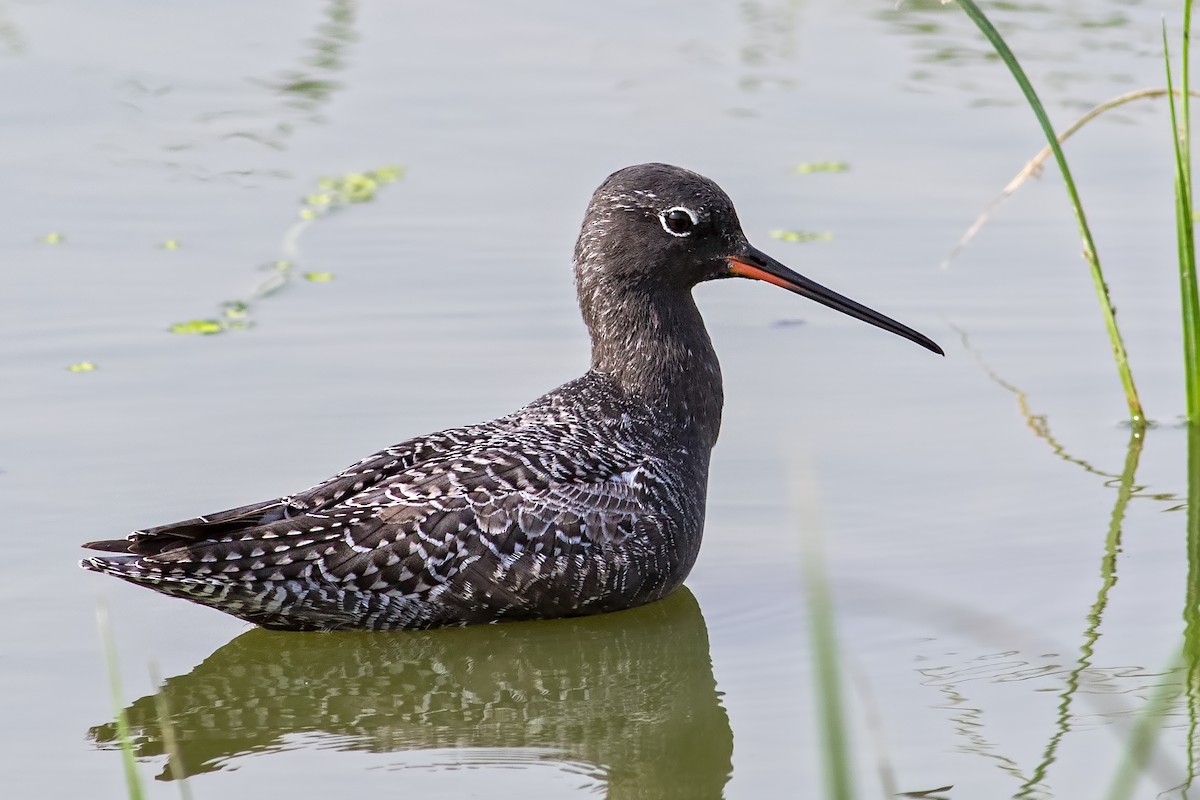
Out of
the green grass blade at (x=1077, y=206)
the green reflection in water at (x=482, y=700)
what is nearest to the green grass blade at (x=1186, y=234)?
the green grass blade at (x=1077, y=206)

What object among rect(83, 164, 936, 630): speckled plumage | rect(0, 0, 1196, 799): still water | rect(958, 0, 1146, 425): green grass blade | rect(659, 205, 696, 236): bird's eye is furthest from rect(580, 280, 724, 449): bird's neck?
rect(958, 0, 1146, 425): green grass blade

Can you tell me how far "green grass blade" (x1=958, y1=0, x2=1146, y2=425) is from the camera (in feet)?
24.3

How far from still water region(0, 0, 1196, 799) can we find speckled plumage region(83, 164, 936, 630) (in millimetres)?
224

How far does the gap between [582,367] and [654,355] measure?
4.99ft

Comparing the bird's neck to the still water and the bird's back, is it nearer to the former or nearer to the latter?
the bird's back

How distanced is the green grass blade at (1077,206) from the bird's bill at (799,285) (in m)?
0.85

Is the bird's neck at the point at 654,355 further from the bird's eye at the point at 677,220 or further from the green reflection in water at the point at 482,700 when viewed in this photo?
the green reflection in water at the point at 482,700

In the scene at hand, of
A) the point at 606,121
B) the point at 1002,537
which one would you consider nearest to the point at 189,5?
the point at 606,121

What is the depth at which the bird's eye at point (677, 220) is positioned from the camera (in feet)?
25.6

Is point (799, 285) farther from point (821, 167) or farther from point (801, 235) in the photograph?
point (821, 167)

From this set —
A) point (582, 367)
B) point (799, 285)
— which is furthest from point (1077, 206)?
point (582, 367)

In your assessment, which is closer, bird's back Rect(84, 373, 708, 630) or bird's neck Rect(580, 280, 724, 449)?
bird's back Rect(84, 373, 708, 630)

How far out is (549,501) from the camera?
277 inches

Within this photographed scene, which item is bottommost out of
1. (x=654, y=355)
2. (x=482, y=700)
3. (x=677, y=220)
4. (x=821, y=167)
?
(x=482, y=700)
